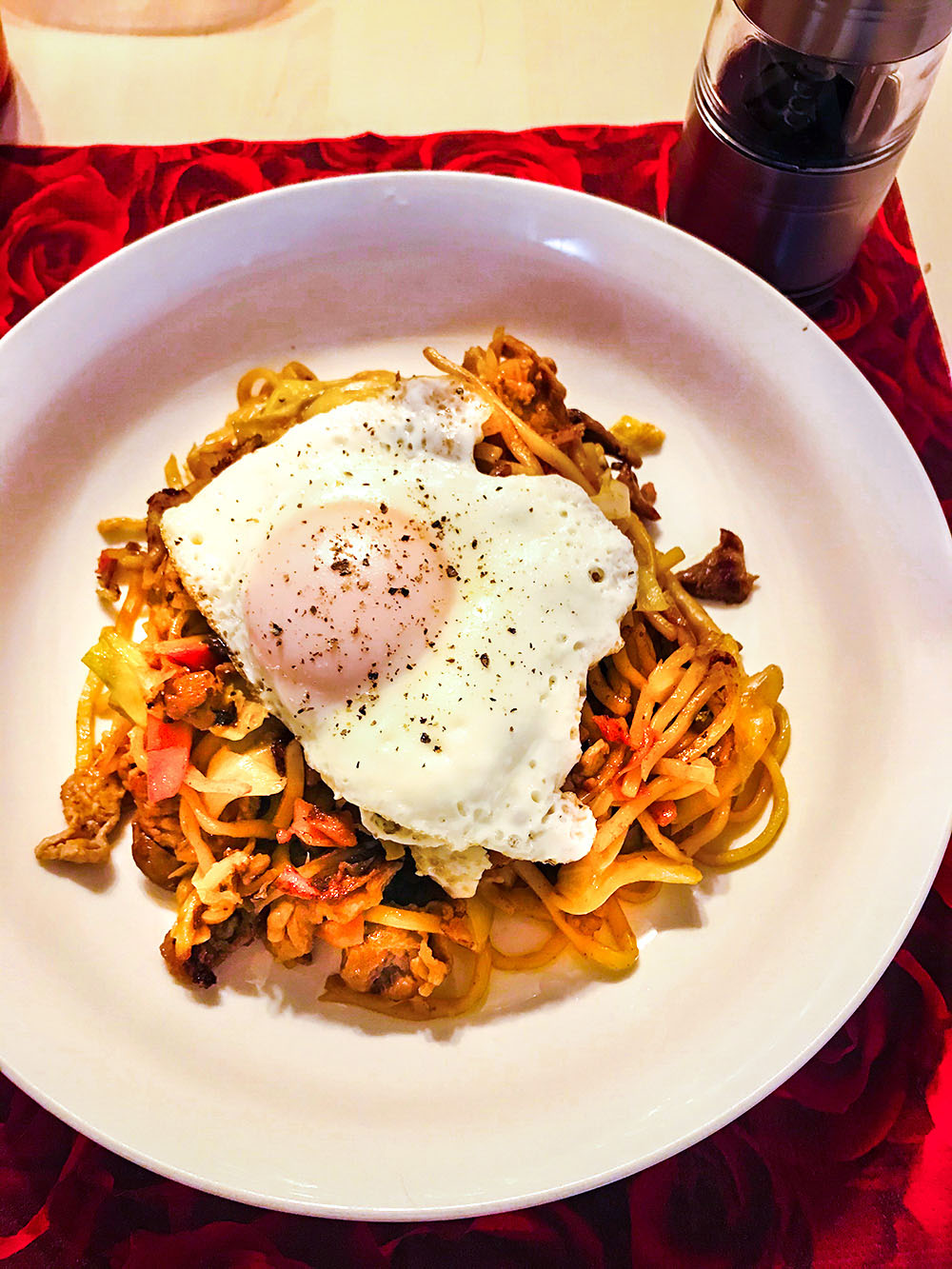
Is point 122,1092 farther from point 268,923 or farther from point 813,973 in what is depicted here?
point 813,973

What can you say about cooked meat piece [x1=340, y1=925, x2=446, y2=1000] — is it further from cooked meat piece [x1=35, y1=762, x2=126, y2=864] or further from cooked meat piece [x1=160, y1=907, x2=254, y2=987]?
cooked meat piece [x1=35, y1=762, x2=126, y2=864]

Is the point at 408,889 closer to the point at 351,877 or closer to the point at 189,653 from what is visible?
the point at 351,877

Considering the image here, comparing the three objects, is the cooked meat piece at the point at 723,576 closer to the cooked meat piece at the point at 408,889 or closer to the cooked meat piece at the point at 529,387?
the cooked meat piece at the point at 529,387

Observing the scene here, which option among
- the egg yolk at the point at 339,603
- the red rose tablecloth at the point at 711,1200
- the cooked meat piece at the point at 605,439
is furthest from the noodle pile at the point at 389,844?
the red rose tablecloth at the point at 711,1200

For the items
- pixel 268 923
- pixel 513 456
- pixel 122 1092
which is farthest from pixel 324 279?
pixel 122 1092

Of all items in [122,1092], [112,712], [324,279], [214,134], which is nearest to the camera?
[122,1092]
